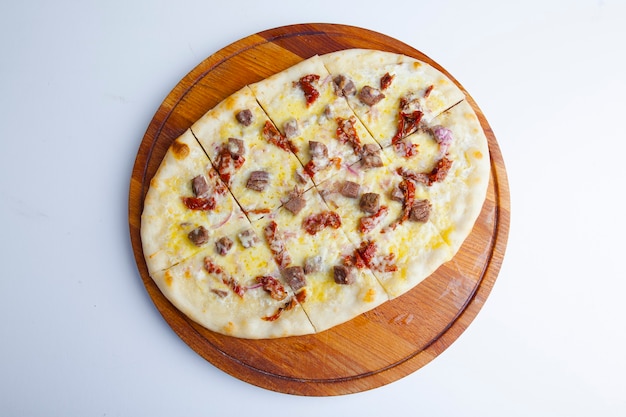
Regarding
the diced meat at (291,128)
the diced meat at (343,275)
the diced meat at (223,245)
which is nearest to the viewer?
the diced meat at (343,275)

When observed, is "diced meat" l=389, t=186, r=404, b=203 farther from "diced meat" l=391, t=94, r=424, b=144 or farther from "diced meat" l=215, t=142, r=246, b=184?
"diced meat" l=215, t=142, r=246, b=184

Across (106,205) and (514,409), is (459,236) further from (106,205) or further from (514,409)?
(106,205)

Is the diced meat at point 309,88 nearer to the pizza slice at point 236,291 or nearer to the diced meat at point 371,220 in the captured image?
the diced meat at point 371,220

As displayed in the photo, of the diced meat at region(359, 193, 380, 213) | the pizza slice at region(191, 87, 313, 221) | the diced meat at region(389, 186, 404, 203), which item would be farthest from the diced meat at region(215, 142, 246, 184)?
the diced meat at region(389, 186, 404, 203)

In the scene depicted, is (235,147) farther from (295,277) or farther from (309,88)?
(295,277)

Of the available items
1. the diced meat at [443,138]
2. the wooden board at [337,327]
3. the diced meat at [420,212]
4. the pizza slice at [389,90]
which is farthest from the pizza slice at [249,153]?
the diced meat at [443,138]

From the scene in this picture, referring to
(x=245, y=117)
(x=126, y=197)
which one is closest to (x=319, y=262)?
(x=245, y=117)
